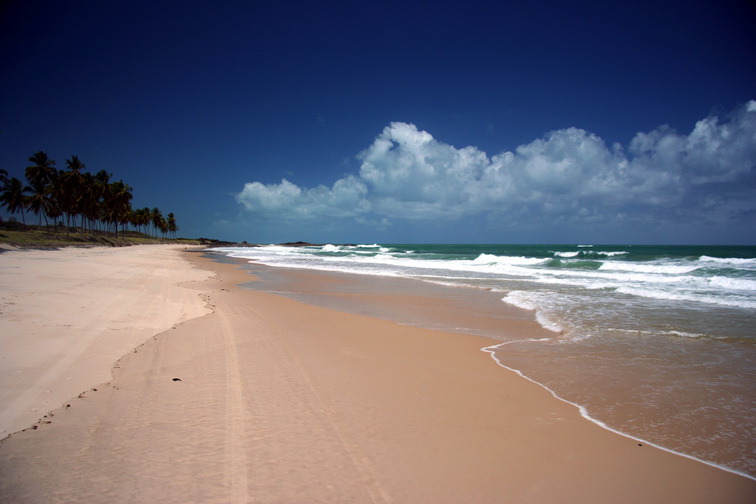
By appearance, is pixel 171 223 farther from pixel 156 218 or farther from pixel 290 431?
pixel 290 431

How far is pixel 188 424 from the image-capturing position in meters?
3.54

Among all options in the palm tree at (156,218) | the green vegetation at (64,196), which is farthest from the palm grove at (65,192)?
the palm tree at (156,218)

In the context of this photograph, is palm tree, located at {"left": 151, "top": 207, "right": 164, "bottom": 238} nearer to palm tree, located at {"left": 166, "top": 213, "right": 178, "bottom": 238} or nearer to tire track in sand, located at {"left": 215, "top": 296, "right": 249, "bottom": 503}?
palm tree, located at {"left": 166, "top": 213, "right": 178, "bottom": 238}

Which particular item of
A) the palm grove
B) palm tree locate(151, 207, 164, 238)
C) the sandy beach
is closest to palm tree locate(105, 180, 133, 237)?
the palm grove

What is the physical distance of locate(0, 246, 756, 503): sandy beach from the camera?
2.75 metres

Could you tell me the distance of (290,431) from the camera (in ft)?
11.5

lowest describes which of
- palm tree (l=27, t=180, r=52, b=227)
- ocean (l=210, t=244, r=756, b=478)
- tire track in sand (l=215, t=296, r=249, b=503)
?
ocean (l=210, t=244, r=756, b=478)

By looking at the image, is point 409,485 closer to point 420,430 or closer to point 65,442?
point 420,430

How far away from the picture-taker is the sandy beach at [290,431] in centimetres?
275

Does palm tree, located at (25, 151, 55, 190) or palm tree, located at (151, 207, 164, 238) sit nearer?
palm tree, located at (25, 151, 55, 190)

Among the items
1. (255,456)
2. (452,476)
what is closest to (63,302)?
(255,456)

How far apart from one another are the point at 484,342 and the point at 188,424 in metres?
5.84

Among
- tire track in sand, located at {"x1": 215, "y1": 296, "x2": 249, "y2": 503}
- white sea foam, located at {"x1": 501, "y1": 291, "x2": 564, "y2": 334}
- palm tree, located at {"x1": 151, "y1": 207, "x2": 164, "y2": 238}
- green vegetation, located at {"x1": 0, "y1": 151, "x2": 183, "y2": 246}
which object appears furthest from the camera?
palm tree, located at {"x1": 151, "y1": 207, "x2": 164, "y2": 238}

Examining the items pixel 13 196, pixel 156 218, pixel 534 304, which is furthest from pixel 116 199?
pixel 534 304
